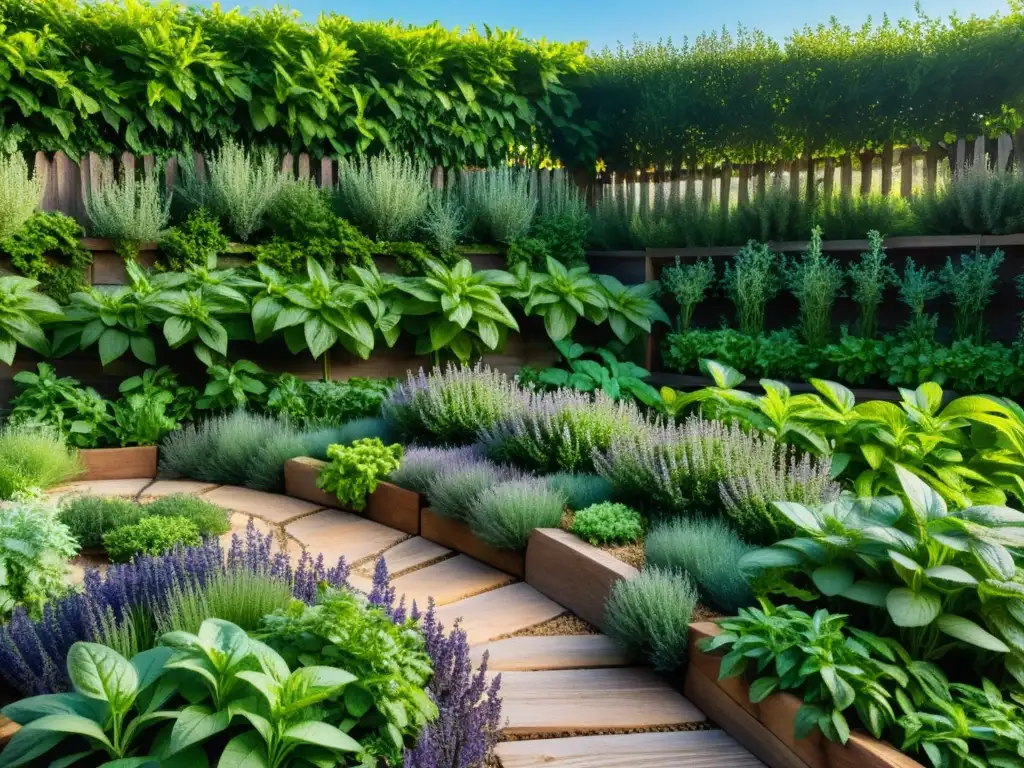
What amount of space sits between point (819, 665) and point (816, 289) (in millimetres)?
4356

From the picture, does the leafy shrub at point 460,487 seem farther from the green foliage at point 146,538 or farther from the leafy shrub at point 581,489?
the green foliage at point 146,538

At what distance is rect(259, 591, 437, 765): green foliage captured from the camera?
190 centimetres

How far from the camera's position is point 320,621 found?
205 cm

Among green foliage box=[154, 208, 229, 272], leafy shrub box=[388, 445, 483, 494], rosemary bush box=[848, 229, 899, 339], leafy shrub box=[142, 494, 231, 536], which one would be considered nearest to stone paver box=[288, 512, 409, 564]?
leafy shrub box=[388, 445, 483, 494]

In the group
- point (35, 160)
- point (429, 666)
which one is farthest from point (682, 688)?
A: point (35, 160)

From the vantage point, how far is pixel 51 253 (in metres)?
5.87

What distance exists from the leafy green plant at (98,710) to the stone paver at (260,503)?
7.55 ft

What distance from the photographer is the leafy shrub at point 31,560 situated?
264cm

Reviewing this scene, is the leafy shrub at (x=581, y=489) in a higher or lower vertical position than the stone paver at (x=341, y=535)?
higher

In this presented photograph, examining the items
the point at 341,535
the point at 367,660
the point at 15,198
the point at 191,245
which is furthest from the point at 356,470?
the point at 15,198

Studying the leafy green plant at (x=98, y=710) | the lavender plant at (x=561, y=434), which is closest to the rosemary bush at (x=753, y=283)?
the lavender plant at (x=561, y=434)

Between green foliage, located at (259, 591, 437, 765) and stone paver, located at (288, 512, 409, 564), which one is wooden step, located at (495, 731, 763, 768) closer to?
green foliage, located at (259, 591, 437, 765)

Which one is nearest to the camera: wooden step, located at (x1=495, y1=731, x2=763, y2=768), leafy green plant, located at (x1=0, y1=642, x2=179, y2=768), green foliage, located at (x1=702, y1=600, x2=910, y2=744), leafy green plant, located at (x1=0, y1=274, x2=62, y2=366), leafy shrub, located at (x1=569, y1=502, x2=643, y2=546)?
leafy green plant, located at (x1=0, y1=642, x2=179, y2=768)

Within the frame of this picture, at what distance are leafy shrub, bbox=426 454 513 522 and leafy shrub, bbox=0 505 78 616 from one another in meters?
1.51
